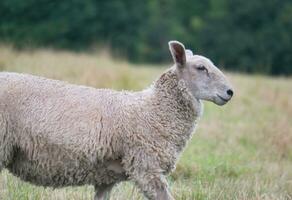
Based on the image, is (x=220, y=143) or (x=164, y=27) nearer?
(x=220, y=143)

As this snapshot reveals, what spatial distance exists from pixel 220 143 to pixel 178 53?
4.76 meters

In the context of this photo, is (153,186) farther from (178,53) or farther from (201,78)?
(178,53)

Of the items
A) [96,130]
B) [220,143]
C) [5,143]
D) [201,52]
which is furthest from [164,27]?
[5,143]

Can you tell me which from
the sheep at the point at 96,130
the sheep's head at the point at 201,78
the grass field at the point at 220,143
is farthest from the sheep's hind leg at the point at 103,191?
the sheep's head at the point at 201,78

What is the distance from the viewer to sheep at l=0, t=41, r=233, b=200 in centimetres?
583

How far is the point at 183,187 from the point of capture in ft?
24.3

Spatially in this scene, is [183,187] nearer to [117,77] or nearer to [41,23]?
[117,77]

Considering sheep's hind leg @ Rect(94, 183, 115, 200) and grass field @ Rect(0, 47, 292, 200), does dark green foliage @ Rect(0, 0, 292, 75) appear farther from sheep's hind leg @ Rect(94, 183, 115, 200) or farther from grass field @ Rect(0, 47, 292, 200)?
sheep's hind leg @ Rect(94, 183, 115, 200)

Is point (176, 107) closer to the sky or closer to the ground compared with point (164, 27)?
closer to the sky

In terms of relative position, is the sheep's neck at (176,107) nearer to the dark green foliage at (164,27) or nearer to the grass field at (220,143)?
the grass field at (220,143)

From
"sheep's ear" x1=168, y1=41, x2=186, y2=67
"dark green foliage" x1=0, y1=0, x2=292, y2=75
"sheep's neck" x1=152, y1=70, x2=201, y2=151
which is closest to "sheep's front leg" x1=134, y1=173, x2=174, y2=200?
"sheep's neck" x1=152, y1=70, x2=201, y2=151

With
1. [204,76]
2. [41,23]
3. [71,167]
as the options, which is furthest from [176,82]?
[41,23]

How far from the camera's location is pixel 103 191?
629cm

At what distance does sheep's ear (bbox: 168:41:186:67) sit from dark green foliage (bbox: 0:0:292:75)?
23.8 m
